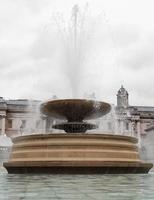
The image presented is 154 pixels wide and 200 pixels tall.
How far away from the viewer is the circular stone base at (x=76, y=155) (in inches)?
493

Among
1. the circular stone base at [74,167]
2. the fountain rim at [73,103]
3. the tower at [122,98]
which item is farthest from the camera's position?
the tower at [122,98]

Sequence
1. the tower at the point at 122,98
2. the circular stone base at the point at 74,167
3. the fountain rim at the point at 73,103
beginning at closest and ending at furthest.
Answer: the circular stone base at the point at 74,167
the fountain rim at the point at 73,103
the tower at the point at 122,98

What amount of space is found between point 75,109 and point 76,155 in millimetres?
2803

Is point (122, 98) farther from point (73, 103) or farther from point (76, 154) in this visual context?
point (76, 154)

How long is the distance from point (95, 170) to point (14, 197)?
6973 mm

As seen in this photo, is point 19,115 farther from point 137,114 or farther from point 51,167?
point 51,167

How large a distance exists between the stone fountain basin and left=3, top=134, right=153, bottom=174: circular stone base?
6.26 feet

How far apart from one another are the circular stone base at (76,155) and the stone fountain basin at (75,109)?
191 centimetres

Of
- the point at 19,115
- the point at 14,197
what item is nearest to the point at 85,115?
the point at 14,197

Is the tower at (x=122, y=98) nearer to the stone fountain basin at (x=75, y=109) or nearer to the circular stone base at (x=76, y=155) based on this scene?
the stone fountain basin at (x=75, y=109)

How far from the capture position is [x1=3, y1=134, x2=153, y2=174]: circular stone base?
12.5 metres

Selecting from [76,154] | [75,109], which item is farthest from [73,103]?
[76,154]

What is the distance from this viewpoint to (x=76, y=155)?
42.5ft

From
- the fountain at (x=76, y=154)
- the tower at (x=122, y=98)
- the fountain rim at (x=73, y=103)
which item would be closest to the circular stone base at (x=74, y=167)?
the fountain at (x=76, y=154)
